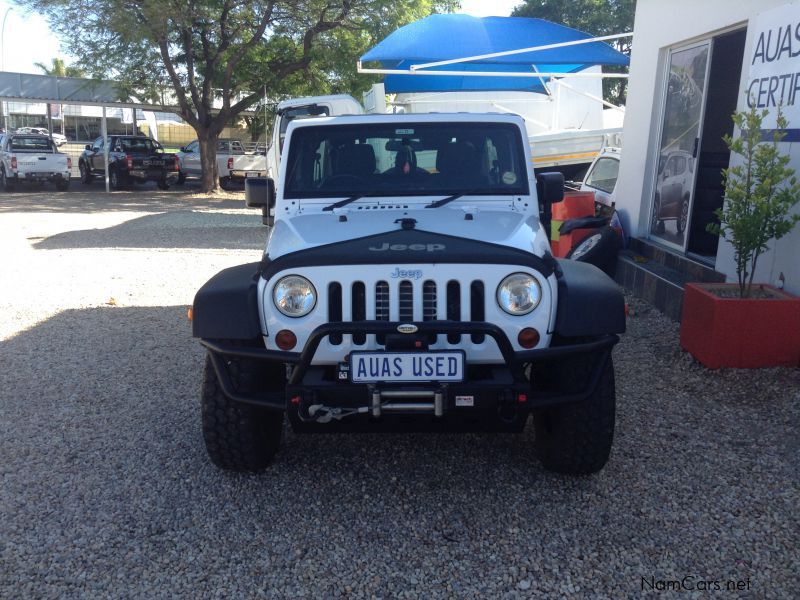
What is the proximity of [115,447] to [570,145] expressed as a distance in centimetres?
1033

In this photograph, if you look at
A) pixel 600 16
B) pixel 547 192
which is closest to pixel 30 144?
pixel 547 192

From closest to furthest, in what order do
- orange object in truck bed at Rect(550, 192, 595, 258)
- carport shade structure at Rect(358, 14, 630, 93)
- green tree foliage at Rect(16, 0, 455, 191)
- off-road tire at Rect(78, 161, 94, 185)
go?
orange object in truck bed at Rect(550, 192, 595, 258) → carport shade structure at Rect(358, 14, 630, 93) → green tree foliage at Rect(16, 0, 455, 191) → off-road tire at Rect(78, 161, 94, 185)

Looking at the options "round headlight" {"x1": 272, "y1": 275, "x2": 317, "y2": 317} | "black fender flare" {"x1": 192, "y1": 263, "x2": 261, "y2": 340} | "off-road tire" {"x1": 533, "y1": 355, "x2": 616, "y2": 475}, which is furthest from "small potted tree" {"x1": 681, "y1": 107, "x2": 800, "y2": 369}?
"black fender flare" {"x1": 192, "y1": 263, "x2": 261, "y2": 340}

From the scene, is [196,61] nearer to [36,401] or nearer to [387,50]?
[387,50]

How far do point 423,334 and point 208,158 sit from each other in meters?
20.6

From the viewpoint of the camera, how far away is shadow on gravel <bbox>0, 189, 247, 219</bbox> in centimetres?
1862

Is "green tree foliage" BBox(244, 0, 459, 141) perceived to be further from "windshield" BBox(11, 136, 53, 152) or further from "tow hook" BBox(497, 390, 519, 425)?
"tow hook" BBox(497, 390, 519, 425)

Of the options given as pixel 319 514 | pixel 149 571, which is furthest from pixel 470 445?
pixel 149 571

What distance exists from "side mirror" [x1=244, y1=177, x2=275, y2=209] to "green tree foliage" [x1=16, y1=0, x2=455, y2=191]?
1516 centimetres

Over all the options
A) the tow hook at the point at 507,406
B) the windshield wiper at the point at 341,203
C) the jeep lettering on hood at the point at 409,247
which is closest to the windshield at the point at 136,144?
the windshield wiper at the point at 341,203

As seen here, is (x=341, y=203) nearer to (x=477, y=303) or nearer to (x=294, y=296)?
(x=294, y=296)

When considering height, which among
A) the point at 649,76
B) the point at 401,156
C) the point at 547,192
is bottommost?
the point at 547,192

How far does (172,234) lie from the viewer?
45.0 feet

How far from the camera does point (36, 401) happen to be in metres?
5.06
